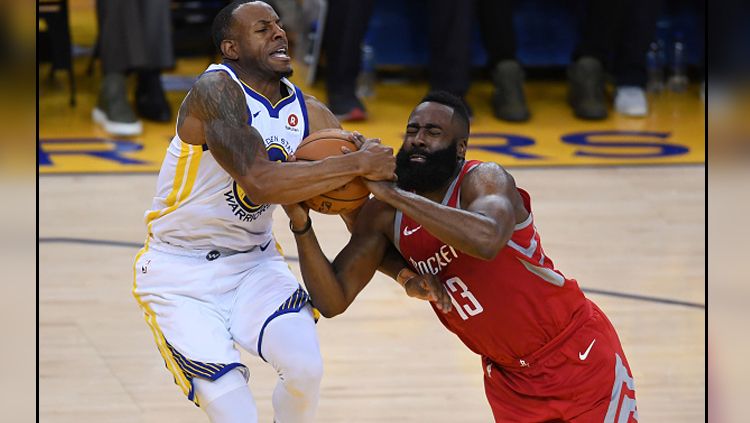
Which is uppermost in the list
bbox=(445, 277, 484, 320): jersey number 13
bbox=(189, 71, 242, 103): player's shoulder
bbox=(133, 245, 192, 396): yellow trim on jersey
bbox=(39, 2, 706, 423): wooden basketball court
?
bbox=(189, 71, 242, 103): player's shoulder

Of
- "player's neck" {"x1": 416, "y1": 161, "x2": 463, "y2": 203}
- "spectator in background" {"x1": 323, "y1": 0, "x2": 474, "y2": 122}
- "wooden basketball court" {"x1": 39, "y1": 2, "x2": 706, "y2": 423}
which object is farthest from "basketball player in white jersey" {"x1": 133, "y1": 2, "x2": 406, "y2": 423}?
"spectator in background" {"x1": 323, "y1": 0, "x2": 474, "y2": 122}

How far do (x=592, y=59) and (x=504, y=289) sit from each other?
310 inches

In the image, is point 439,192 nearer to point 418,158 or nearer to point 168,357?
point 418,158

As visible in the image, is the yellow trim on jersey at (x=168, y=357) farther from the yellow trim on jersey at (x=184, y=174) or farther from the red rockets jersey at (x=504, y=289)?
the red rockets jersey at (x=504, y=289)

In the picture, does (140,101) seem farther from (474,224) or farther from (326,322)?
(474,224)

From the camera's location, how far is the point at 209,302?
13.9ft

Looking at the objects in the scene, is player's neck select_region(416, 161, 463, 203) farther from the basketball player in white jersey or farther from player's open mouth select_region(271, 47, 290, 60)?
player's open mouth select_region(271, 47, 290, 60)

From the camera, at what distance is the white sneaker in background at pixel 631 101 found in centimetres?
1166

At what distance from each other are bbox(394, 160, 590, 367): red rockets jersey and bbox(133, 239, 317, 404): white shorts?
531mm

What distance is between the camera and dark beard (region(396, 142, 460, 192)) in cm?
398

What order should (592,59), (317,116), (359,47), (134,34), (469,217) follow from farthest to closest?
(592,59)
(359,47)
(134,34)
(317,116)
(469,217)

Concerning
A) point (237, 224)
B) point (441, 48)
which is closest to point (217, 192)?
point (237, 224)

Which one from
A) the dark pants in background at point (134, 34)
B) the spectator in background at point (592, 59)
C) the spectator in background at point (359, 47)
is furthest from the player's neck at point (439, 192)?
the spectator in background at point (592, 59)
